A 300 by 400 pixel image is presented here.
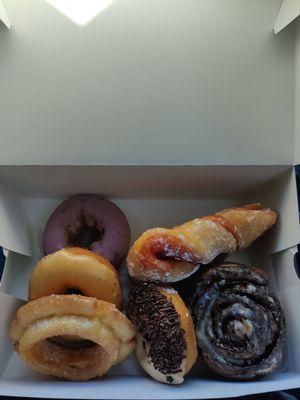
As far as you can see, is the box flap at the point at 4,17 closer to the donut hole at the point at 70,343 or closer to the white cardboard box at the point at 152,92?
the white cardboard box at the point at 152,92

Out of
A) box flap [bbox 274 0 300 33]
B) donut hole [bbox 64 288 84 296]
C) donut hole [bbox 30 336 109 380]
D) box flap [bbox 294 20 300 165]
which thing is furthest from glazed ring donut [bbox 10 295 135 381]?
box flap [bbox 274 0 300 33]

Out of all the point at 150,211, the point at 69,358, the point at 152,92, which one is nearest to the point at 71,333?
the point at 69,358

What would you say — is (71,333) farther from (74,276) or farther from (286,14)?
(286,14)

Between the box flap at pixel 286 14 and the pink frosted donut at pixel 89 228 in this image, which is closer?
the box flap at pixel 286 14

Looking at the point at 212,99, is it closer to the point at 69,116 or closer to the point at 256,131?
the point at 256,131

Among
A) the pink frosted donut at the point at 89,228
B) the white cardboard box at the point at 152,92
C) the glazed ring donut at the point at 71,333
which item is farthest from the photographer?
the pink frosted donut at the point at 89,228

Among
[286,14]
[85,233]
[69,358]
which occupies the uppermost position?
[286,14]

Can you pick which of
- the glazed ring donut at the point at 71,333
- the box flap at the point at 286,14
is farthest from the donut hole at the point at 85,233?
the box flap at the point at 286,14
